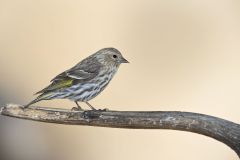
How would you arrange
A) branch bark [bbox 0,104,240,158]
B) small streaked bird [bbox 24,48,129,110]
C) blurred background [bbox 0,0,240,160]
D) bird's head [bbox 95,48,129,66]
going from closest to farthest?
branch bark [bbox 0,104,240,158] → small streaked bird [bbox 24,48,129,110] → bird's head [bbox 95,48,129,66] → blurred background [bbox 0,0,240,160]

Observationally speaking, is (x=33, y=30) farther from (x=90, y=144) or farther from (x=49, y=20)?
(x=90, y=144)

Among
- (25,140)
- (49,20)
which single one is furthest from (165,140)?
(49,20)

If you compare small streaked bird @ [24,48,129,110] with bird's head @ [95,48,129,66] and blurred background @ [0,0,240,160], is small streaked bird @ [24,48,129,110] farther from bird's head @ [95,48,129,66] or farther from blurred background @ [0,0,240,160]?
blurred background @ [0,0,240,160]

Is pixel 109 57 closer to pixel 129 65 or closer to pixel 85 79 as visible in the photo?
pixel 85 79

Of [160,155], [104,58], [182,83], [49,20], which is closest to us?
[104,58]

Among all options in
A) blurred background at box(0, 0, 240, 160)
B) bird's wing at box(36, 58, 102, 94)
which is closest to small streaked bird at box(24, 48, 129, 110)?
bird's wing at box(36, 58, 102, 94)
